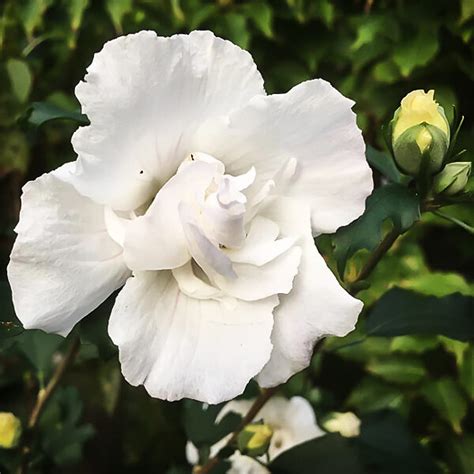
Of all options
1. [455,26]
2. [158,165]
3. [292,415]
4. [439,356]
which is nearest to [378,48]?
[455,26]

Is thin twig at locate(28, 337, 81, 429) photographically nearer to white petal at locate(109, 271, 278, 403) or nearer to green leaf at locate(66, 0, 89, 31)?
white petal at locate(109, 271, 278, 403)

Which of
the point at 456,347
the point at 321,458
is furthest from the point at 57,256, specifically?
the point at 456,347

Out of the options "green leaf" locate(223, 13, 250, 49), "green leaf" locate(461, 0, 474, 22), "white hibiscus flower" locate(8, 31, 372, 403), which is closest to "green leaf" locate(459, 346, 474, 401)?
"green leaf" locate(461, 0, 474, 22)

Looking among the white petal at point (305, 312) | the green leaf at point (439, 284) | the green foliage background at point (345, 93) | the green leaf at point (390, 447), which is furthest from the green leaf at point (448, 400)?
the white petal at point (305, 312)

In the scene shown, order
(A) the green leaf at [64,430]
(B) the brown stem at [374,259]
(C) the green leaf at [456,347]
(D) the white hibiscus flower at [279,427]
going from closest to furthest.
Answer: (B) the brown stem at [374,259], (D) the white hibiscus flower at [279,427], (A) the green leaf at [64,430], (C) the green leaf at [456,347]

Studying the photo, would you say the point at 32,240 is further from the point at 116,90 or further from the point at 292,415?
the point at 292,415

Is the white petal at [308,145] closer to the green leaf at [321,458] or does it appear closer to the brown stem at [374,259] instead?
the brown stem at [374,259]
